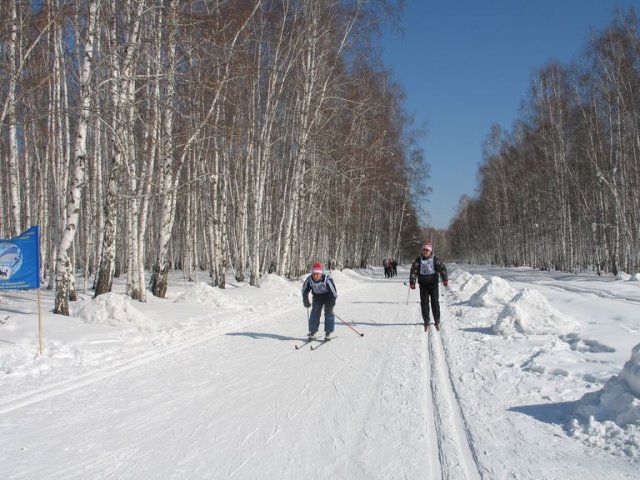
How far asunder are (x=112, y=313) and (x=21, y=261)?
2.44 meters

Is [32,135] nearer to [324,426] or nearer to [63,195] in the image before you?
[63,195]

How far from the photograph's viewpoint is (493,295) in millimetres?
14562

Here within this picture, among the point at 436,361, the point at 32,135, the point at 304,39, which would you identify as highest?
the point at 304,39

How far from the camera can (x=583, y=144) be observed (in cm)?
3045

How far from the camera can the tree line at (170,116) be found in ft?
35.7

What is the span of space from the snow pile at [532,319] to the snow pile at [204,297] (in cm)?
820

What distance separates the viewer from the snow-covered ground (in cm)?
388

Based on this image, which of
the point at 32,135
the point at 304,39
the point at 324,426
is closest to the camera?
the point at 324,426

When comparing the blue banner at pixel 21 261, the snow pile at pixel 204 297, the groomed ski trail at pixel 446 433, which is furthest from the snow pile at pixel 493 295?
the blue banner at pixel 21 261

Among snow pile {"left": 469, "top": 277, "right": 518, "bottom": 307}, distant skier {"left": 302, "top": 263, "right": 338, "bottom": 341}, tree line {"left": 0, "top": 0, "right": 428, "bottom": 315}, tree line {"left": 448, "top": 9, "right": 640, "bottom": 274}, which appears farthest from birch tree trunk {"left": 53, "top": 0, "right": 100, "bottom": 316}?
tree line {"left": 448, "top": 9, "right": 640, "bottom": 274}

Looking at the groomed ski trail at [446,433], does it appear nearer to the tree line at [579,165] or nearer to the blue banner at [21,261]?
the blue banner at [21,261]

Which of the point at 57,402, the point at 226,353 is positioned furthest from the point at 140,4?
the point at 57,402

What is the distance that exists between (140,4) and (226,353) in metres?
8.12

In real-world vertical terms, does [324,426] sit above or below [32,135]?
below
